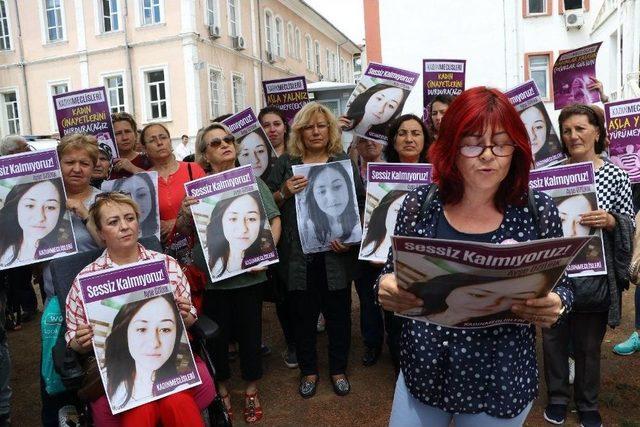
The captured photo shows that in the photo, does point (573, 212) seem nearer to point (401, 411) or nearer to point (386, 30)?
point (401, 411)

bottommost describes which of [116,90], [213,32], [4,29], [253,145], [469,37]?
[253,145]

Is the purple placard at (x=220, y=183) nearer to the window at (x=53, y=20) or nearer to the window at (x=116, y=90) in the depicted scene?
the window at (x=116, y=90)

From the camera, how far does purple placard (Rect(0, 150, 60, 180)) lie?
9.89 feet

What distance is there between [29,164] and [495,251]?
2.81 metres

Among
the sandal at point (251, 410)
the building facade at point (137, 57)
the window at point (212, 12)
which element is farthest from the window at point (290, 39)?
the sandal at point (251, 410)

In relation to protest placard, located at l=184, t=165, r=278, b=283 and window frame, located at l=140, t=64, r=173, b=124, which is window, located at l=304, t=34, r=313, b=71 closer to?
window frame, located at l=140, t=64, r=173, b=124

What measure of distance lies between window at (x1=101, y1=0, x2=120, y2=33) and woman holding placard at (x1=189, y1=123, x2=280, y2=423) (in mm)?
21901

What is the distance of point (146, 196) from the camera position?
3.45 meters

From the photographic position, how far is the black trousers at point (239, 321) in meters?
3.47

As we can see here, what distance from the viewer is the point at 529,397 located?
5.70ft

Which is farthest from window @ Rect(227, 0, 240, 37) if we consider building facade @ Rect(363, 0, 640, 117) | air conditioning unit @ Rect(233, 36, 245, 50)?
building facade @ Rect(363, 0, 640, 117)

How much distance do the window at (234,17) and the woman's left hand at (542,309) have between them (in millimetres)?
24997

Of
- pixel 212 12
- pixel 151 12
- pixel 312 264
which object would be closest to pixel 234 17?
pixel 212 12

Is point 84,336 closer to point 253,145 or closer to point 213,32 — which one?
point 253,145
